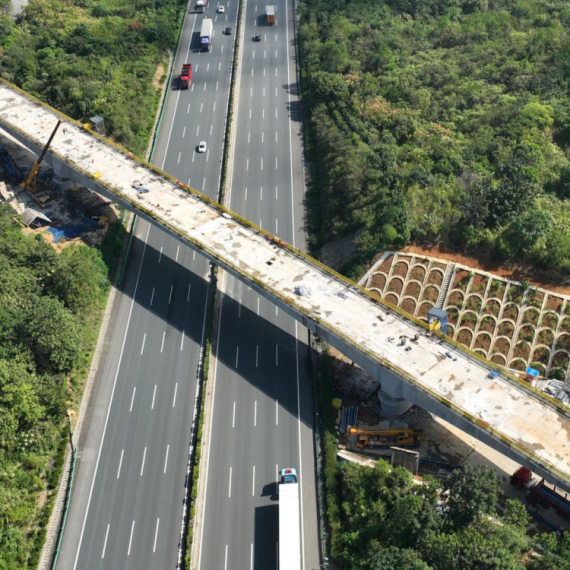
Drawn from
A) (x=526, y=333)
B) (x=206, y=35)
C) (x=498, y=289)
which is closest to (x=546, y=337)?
(x=526, y=333)

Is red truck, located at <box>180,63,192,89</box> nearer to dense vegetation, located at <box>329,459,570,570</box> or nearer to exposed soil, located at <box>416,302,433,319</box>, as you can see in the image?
exposed soil, located at <box>416,302,433,319</box>

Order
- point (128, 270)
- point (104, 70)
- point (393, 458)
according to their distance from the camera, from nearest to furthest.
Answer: point (393, 458) → point (128, 270) → point (104, 70)

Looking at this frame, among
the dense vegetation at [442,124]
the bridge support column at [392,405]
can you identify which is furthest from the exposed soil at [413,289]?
the bridge support column at [392,405]

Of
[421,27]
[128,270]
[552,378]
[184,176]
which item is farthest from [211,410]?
[421,27]

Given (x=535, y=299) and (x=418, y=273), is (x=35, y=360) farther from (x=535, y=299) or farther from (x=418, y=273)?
(x=535, y=299)

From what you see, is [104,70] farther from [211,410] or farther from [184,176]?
[211,410]
